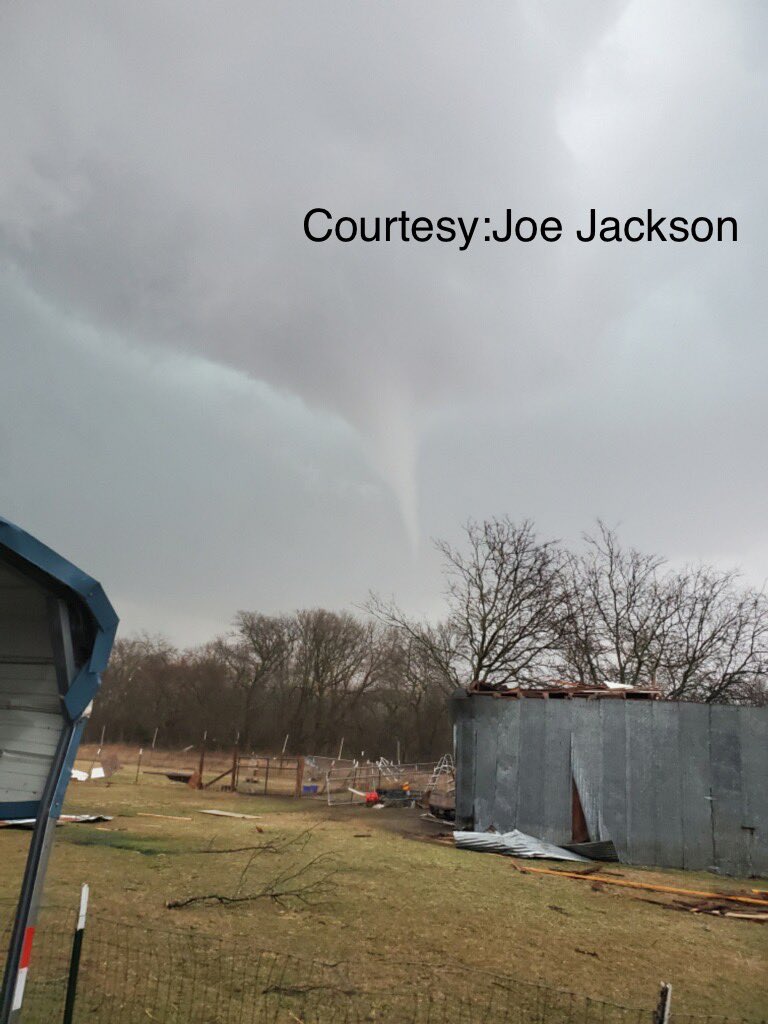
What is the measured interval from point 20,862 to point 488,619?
84.7ft

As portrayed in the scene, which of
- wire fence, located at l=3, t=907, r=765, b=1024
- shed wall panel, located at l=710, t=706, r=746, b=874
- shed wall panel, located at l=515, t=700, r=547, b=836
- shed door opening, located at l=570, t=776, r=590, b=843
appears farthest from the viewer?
shed wall panel, located at l=515, t=700, r=547, b=836

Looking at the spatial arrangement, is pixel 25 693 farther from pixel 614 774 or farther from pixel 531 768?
Result: pixel 614 774

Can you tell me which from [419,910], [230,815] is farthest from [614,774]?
[230,815]

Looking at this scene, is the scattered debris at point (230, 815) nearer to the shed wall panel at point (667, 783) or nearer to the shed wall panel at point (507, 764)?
the shed wall panel at point (507, 764)

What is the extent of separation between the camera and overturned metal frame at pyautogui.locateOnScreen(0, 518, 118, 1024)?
17.4 feet

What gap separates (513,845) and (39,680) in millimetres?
14971

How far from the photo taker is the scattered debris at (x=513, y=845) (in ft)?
57.0

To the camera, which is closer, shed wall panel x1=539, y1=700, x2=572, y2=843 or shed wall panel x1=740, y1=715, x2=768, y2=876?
shed wall panel x1=740, y1=715, x2=768, y2=876

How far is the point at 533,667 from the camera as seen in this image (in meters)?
34.6

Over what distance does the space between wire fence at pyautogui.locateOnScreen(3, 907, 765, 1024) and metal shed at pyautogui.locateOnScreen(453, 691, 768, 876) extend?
11.4 meters

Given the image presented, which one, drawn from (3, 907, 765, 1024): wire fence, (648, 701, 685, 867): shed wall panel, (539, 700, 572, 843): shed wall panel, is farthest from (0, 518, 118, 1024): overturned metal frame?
(648, 701, 685, 867): shed wall panel

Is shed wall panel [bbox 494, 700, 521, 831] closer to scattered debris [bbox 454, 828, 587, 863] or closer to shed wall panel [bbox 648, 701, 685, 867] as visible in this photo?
scattered debris [bbox 454, 828, 587, 863]

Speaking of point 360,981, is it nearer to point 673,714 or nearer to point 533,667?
point 673,714

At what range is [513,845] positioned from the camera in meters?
17.7
